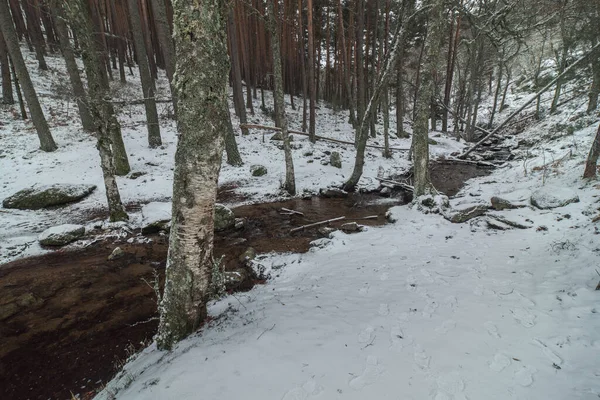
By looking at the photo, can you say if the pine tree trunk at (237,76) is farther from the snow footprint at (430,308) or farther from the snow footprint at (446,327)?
the snow footprint at (446,327)

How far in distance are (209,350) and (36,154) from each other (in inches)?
542

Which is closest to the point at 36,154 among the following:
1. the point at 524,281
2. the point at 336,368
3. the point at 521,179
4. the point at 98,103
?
the point at 98,103

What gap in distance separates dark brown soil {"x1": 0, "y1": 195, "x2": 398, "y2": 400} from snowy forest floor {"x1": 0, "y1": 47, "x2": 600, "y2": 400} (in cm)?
73

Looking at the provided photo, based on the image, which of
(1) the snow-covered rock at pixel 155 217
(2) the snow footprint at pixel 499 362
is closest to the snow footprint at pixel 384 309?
(2) the snow footprint at pixel 499 362

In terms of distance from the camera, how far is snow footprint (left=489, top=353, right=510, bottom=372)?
8.21 feet

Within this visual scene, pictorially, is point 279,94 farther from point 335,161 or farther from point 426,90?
point 335,161

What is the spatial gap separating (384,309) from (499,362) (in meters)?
1.32

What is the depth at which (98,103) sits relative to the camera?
663 cm

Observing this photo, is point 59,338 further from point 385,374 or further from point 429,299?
point 429,299

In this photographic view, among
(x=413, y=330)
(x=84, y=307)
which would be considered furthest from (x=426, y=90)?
(x=84, y=307)

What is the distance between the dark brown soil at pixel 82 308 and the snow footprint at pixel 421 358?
3.46 meters

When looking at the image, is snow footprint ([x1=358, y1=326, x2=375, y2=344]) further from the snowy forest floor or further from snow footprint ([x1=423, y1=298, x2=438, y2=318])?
snow footprint ([x1=423, y1=298, x2=438, y2=318])

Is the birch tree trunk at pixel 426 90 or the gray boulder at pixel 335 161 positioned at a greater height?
the birch tree trunk at pixel 426 90

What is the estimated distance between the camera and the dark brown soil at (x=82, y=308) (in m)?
3.42
